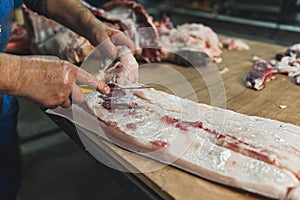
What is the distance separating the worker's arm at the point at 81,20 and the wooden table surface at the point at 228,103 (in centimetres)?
38

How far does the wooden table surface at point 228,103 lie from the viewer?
1222 mm

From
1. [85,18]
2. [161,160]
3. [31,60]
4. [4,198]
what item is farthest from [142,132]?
[4,198]

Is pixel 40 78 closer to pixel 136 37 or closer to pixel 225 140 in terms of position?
pixel 225 140

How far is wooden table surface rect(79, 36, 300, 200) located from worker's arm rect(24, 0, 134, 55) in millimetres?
376

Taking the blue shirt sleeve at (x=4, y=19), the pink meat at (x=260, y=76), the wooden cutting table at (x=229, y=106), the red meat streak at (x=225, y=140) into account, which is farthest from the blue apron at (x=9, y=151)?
the pink meat at (x=260, y=76)

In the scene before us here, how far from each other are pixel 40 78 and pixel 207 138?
0.74 metres

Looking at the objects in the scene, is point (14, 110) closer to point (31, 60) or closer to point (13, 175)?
point (13, 175)

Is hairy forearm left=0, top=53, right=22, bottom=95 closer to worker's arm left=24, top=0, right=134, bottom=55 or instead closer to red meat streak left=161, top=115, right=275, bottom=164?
red meat streak left=161, top=115, right=275, bottom=164

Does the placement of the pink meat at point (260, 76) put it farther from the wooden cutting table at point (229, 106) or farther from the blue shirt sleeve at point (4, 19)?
the blue shirt sleeve at point (4, 19)

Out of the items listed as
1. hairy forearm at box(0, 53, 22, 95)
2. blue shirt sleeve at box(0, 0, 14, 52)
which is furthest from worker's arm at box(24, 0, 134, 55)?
hairy forearm at box(0, 53, 22, 95)

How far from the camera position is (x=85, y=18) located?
2049 mm

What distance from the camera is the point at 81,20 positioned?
2.05 metres

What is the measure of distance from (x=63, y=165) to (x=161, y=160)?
2600mm

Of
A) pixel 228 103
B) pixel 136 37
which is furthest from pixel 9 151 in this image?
pixel 228 103
